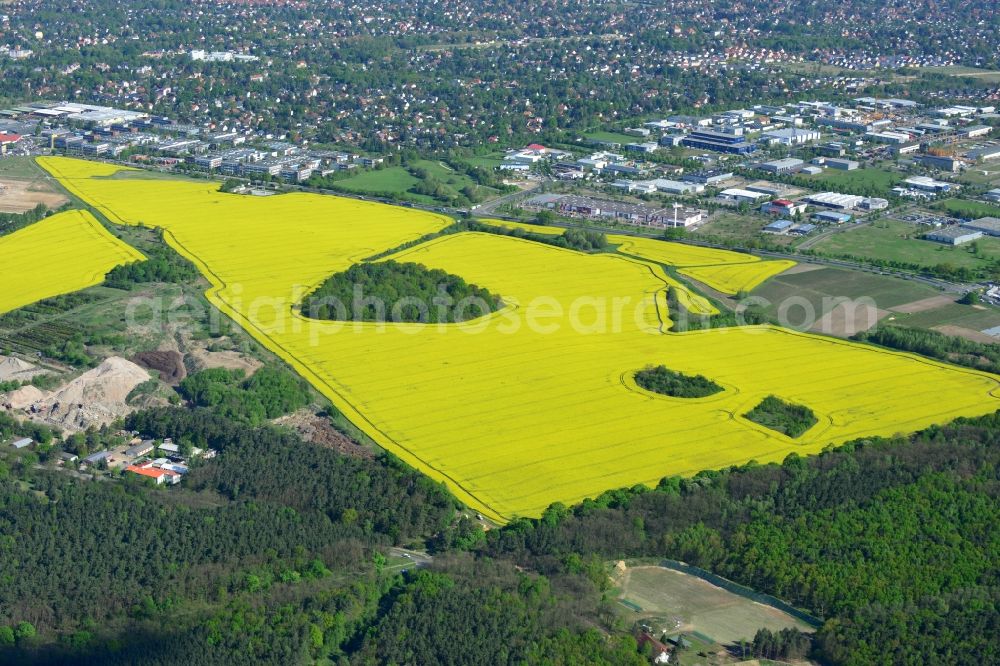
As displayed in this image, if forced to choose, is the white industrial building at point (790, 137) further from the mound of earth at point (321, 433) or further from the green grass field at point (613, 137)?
the mound of earth at point (321, 433)

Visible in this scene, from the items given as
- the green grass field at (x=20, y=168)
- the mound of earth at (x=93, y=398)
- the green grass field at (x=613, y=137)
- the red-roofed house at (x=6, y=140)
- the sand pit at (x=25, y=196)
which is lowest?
the green grass field at (x=613, y=137)

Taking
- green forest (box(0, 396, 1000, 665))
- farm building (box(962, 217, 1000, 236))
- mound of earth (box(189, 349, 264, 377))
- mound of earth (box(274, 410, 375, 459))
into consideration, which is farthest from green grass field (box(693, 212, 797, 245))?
mound of earth (box(274, 410, 375, 459))

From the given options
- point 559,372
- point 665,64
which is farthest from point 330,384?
point 665,64

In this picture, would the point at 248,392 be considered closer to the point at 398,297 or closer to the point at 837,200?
the point at 398,297

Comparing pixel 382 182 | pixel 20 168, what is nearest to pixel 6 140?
pixel 20 168

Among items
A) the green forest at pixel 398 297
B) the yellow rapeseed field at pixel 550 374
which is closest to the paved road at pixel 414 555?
the yellow rapeseed field at pixel 550 374

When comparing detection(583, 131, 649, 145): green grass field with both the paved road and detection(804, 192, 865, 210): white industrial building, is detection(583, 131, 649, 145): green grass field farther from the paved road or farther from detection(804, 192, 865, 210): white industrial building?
the paved road
